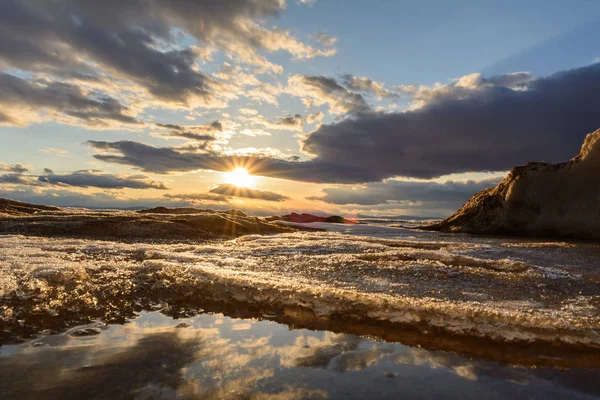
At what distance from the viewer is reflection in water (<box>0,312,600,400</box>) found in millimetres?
2223

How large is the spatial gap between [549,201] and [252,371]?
17948mm

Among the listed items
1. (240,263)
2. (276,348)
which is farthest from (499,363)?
(240,263)

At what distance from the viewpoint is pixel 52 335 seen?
319 cm

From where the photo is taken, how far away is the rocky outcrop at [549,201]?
14953 millimetres

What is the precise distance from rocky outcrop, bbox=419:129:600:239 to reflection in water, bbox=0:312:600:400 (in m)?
15.8

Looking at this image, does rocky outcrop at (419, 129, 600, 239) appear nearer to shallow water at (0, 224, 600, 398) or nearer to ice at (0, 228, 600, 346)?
ice at (0, 228, 600, 346)

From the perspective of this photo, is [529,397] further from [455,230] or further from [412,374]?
[455,230]

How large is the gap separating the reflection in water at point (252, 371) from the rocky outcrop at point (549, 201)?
52.0ft

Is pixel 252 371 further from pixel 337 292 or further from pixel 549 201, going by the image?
pixel 549 201

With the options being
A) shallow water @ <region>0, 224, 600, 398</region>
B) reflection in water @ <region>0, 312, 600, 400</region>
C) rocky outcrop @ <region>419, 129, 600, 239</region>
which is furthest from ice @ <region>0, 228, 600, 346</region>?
rocky outcrop @ <region>419, 129, 600, 239</region>

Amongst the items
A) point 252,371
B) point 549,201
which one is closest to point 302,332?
point 252,371

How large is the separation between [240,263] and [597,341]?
563 centimetres

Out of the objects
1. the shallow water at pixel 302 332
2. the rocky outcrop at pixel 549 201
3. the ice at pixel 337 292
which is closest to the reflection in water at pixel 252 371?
the shallow water at pixel 302 332

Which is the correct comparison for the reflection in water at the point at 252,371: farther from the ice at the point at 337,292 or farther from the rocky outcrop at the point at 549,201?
the rocky outcrop at the point at 549,201
